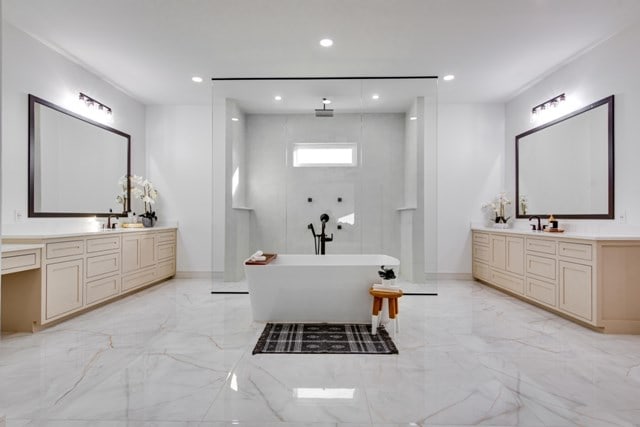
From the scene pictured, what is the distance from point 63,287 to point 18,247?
62cm

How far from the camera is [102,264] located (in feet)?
12.9

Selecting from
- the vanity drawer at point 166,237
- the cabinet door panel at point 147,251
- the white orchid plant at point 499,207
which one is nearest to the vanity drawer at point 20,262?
the cabinet door panel at point 147,251

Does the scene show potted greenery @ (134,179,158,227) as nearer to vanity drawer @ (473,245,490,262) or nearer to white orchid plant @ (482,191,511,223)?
vanity drawer @ (473,245,490,262)

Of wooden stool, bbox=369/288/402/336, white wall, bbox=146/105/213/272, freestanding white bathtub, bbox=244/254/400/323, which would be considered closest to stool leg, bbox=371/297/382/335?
wooden stool, bbox=369/288/402/336

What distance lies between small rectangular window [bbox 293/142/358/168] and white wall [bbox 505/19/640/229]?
2498 mm

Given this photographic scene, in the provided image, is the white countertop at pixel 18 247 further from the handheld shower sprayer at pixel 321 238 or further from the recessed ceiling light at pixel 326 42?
the recessed ceiling light at pixel 326 42

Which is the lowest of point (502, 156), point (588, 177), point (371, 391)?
point (371, 391)

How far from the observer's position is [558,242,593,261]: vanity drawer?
323 cm

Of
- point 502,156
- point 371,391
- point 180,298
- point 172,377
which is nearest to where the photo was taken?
point 371,391

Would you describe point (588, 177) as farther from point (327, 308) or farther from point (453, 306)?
point (327, 308)

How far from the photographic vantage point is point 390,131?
4660 mm

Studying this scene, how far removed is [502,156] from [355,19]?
10.9 ft

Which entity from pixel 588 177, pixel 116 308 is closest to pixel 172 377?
pixel 116 308

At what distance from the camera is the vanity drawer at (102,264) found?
3.74 meters
